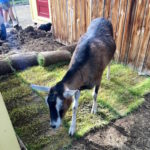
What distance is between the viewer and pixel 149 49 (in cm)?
460

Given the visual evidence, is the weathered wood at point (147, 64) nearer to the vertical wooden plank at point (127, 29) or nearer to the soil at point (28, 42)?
the vertical wooden plank at point (127, 29)

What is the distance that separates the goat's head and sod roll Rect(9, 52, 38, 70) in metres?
3.06

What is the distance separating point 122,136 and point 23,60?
3.58m

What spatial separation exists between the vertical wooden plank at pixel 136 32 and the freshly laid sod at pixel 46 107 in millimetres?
372

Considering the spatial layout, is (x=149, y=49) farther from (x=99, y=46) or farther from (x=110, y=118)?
(x=110, y=118)

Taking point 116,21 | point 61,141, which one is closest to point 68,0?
point 116,21

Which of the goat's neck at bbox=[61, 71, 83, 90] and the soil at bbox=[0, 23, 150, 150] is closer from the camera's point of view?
the goat's neck at bbox=[61, 71, 83, 90]

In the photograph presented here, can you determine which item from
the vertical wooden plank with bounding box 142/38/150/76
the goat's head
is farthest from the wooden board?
the vertical wooden plank with bounding box 142/38/150/76

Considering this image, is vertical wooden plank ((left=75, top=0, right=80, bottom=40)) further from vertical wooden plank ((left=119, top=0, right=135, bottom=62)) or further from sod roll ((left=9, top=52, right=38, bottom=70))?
vertical wooden plank ((left=119, top=0, right=135, bottom=62))

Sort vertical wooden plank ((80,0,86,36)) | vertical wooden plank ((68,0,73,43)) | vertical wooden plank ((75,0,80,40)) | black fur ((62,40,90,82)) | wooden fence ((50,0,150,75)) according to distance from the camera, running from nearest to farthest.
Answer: black fur ((62,40,90,82))
wooden fence ((50,0,150,75))
vertical wooden plank ((80,0,86,36))
vertical wooden plank ((75,0,80,40))
vertical wooden plank ((68,0,73,43))

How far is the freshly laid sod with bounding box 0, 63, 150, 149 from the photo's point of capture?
11.0ft

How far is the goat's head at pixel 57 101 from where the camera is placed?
102 inches

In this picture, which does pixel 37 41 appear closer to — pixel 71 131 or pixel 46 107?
pixel 46 107

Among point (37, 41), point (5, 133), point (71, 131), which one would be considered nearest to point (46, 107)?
point (71, 131)
